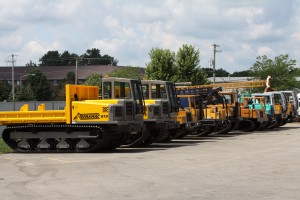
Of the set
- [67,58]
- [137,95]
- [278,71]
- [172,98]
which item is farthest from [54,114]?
[67,58]

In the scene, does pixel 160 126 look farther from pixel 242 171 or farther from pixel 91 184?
pixel 91 184

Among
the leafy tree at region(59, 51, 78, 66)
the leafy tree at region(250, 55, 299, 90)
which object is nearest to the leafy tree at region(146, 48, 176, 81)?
the leafy tree at region(250, 55, 299, 90)

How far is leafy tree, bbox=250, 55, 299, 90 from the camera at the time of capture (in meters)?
77.9

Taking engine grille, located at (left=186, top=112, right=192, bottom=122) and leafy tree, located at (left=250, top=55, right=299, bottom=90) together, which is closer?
engine grille, located at (left=186, top=112, right=192, bottom=122)

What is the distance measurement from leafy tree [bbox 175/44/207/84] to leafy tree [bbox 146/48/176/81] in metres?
0.65

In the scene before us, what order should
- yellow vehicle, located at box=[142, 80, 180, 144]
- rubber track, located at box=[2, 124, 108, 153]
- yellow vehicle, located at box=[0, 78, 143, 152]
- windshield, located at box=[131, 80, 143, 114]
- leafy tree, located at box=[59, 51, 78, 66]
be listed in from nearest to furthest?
yellow vehicle, located at box=[0, 78, 143, 152] → rubber track, located at box=[2, 124, 108, 153] → windshield, located at box=[131, 80, 143, 114] → yellow vehicle, located at box=[142, 80, 180, 144] → leafy tree, located at box=[59, 51, 78, 66]

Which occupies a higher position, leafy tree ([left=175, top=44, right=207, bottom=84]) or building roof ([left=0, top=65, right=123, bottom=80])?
building roof ([left=0, top=65, right=123, bottom=80])

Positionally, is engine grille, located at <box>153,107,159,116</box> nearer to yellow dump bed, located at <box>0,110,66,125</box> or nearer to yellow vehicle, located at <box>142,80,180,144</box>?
yellow vehicle, located at <box>142,80,180,144</box>

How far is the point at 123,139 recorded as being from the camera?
24953 mm

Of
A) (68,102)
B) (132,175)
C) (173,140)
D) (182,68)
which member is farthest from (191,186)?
(182,68)

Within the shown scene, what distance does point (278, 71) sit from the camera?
7938 centimetres

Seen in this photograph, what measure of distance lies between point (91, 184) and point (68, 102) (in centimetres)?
1007

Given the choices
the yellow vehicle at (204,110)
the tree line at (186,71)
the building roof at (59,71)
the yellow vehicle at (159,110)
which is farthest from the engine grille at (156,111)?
the building roof at (59,71)

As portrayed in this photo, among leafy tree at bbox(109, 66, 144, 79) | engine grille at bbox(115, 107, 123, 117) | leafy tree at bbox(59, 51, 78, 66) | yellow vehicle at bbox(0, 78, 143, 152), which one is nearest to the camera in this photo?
engine grille at bbox(115, 107, 123, 117)
